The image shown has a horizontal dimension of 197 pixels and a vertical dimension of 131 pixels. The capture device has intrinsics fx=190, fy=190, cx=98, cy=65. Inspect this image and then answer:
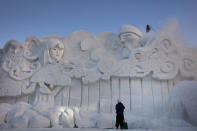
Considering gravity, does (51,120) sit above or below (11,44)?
below

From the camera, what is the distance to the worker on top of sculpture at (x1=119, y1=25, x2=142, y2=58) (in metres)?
4.70

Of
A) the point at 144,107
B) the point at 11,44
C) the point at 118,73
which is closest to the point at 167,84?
the point at 144,107

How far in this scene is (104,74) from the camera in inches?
174

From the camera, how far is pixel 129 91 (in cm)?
439

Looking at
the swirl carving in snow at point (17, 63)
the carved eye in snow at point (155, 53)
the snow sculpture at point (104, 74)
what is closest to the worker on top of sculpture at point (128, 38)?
the snow sculpture at point (104, 74)

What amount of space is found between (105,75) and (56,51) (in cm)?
143

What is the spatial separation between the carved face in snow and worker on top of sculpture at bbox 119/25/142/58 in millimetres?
1578

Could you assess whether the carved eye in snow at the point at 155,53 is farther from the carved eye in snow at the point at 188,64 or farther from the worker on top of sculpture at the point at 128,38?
the carved eye in snow at the point at 188,64

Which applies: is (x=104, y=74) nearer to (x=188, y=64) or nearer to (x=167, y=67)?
(x=167, y=67)

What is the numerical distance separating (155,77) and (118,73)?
85 centimetres

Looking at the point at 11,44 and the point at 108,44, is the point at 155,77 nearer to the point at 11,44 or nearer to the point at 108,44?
the point at 108,44

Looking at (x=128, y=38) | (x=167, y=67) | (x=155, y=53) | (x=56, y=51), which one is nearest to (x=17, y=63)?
(x=56, y=51)

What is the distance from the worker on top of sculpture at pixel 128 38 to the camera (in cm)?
470

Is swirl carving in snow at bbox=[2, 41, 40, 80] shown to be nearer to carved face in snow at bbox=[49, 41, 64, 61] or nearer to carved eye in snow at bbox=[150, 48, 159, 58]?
carved face in snow at bbox=[49, 41, 64, 61]
